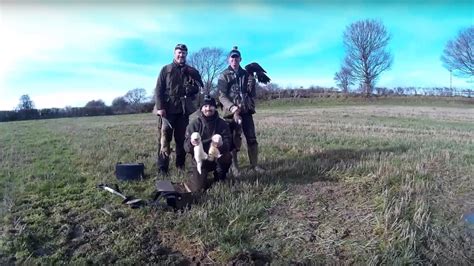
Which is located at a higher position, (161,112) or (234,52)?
(234,52)

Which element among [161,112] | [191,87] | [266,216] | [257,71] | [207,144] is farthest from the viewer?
[257,71]

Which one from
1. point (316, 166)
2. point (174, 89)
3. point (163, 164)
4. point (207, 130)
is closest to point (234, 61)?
point (174, 89)

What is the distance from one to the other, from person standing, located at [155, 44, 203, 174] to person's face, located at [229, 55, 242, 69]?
654 millimetres

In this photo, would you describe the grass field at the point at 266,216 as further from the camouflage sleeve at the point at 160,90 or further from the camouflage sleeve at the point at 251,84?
the camouflage sleeve at the point at 251,84

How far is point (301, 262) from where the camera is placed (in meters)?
3.41

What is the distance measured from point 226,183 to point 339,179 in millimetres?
1874

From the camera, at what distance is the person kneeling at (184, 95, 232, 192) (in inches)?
193

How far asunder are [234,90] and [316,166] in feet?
6.54

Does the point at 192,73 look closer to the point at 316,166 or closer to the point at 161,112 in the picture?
the point at 161,112

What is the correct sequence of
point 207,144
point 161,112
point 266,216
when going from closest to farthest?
point 266,216 < point 207,144 < point 161,112

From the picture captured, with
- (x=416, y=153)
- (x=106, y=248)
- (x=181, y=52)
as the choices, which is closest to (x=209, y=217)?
(x=106, y=248)

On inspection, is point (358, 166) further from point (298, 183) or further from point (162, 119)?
point (162, 119)

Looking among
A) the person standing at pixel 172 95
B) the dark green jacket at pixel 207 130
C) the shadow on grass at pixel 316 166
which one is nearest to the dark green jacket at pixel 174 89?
the person standing at pixel 172 95

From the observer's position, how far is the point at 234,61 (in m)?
6.02
